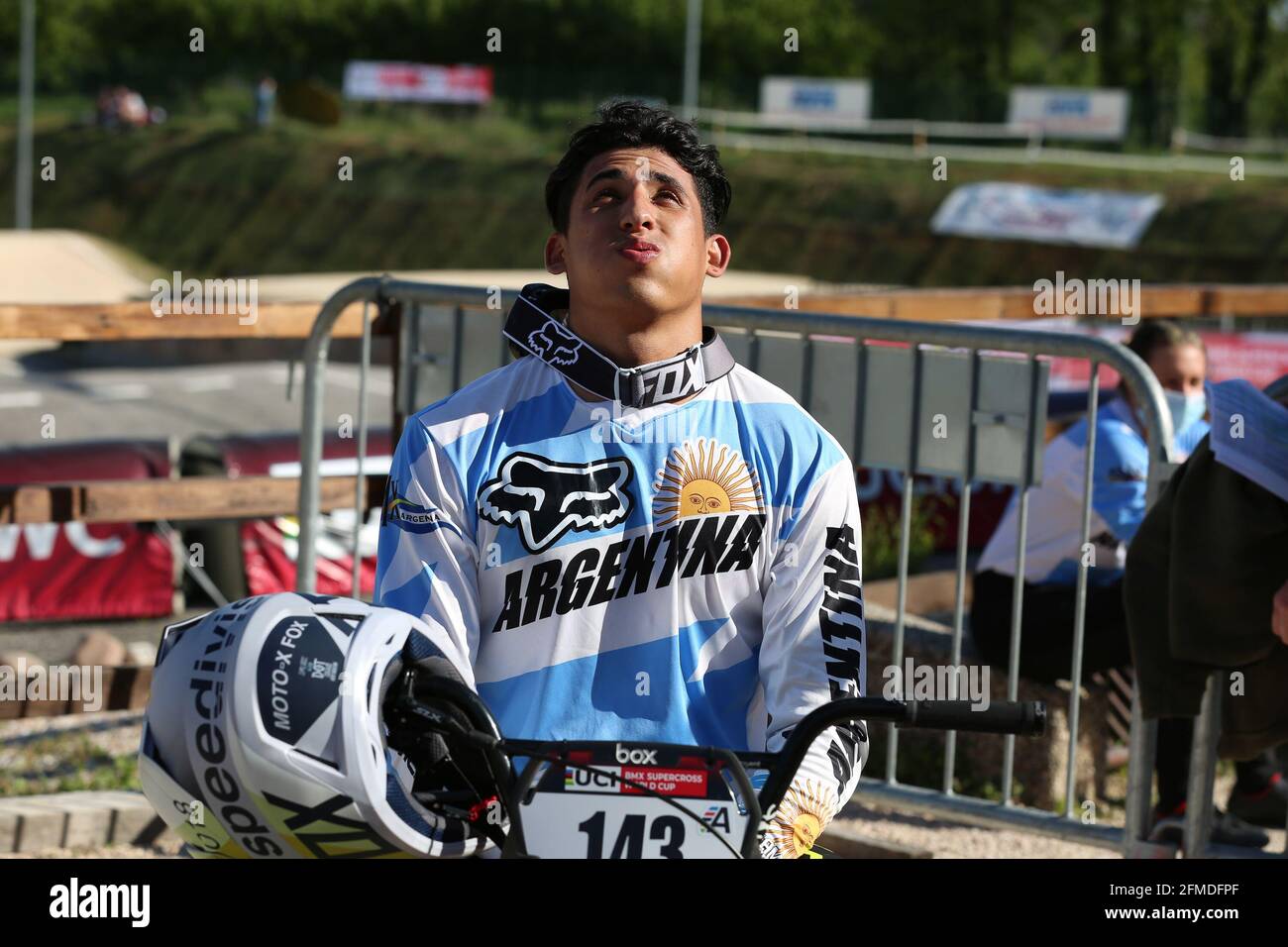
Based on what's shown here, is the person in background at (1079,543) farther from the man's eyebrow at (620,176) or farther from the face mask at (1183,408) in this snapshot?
the man's eyebrow at (620,176)

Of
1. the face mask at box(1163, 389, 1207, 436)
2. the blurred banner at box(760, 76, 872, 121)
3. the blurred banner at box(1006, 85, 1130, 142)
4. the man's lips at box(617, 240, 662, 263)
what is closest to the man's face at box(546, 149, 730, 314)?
the man's lips at box(617, 240, 662, 263)

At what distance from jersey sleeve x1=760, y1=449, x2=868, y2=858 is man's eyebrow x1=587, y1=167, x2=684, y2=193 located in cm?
48

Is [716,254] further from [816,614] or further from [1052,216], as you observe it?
[1052,216]

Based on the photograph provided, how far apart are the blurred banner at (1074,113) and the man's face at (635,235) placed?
124 feet

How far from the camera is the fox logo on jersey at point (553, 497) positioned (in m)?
2.53

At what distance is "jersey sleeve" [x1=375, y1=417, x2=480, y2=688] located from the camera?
2.48 meters

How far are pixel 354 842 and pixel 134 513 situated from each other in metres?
4.12

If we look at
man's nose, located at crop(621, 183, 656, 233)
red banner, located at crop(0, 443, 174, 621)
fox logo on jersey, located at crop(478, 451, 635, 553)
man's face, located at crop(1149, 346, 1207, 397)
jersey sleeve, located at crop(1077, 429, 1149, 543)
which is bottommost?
red banner, located at crop(0, 443, 174, 621)

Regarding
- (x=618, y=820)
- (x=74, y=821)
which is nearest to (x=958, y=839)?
(x=74, y=821)

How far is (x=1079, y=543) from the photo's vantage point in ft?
18.0

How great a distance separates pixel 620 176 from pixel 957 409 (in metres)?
2.34

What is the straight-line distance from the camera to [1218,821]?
16.6ft

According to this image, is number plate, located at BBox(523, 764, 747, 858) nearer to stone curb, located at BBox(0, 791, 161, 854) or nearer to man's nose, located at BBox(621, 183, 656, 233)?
man's nose, located at BBox(621, 183, 656, 233)

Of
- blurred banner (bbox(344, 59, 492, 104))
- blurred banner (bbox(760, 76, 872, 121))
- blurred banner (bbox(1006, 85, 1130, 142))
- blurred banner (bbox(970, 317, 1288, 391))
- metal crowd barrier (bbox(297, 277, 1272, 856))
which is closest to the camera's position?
metal crowd barrier (bbox(297, 277, 1272, 856))
